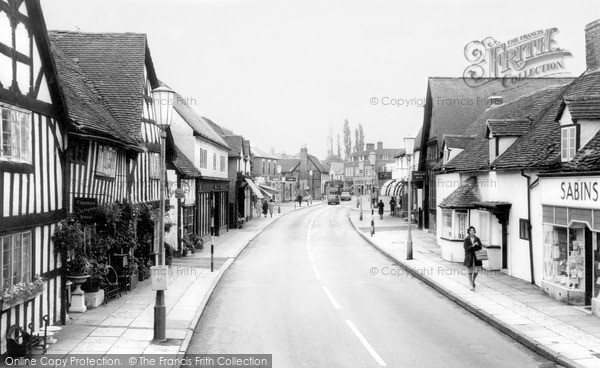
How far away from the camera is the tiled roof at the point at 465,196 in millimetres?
24453

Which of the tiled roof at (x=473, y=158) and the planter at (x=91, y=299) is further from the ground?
the tiled roof at (x=473, y=158)

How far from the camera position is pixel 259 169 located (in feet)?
262

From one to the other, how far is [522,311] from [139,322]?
9.80 m

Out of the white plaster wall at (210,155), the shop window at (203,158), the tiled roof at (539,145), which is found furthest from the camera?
the shop window at (203,158)

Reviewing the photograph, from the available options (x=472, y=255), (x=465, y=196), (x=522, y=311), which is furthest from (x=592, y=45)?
(x=522, y=311)

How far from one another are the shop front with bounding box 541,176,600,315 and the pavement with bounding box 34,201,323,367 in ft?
33.7

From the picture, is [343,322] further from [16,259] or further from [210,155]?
[210,155]

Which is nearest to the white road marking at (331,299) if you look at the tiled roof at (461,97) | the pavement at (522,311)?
the pavement at (522,311)

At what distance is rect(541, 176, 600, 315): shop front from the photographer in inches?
589

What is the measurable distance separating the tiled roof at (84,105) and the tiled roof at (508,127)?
1326 centimetres

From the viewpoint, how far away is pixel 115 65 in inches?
805

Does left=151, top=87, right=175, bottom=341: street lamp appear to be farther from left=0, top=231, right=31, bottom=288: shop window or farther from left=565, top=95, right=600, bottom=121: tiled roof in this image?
left=565, top=95, right=600, bottom=121: tiled roof

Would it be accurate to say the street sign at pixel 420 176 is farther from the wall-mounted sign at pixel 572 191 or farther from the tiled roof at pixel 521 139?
the wall-mounted sign at pixel 572 191

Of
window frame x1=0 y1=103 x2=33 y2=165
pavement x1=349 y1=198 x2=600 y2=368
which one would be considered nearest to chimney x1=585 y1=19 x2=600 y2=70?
pavement x1=349 y1=198 x2=600 y2=368
